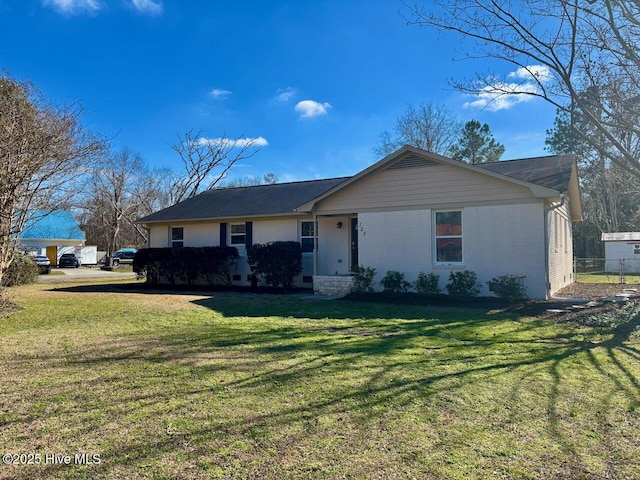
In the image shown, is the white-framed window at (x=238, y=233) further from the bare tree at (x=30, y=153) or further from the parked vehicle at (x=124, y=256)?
the parked vehicle at (x=124, y=256)

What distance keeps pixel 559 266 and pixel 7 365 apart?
14.8 meters

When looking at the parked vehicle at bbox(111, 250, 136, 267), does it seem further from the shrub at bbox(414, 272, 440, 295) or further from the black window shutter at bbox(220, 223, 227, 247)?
the shrub at bbox(414, 272, 440, 295)

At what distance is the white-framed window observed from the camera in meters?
16.9

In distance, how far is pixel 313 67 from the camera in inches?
650

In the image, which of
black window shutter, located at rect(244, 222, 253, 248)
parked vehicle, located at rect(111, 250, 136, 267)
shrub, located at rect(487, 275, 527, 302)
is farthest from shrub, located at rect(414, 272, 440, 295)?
parked vehicle, located at rect(111, 250, 136, 267)

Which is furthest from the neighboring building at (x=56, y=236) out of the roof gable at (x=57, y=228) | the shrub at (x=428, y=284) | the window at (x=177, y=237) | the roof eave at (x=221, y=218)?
the shrub at (x=428, y=284)

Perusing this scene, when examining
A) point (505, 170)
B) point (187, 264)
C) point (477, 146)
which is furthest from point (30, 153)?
point (477, 146)

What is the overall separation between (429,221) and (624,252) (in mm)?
20857

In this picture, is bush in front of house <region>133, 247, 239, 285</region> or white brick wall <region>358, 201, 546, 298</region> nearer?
white brick wall <region>358, 201, 546, 298</region>

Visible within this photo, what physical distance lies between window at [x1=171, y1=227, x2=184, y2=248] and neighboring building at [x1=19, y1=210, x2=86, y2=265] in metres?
23.1

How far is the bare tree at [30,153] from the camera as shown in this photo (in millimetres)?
9234

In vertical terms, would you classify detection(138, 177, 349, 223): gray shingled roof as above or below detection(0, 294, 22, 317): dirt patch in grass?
above

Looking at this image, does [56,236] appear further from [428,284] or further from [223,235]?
[428,284]

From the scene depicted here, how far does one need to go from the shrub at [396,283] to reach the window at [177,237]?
10.1 meters
